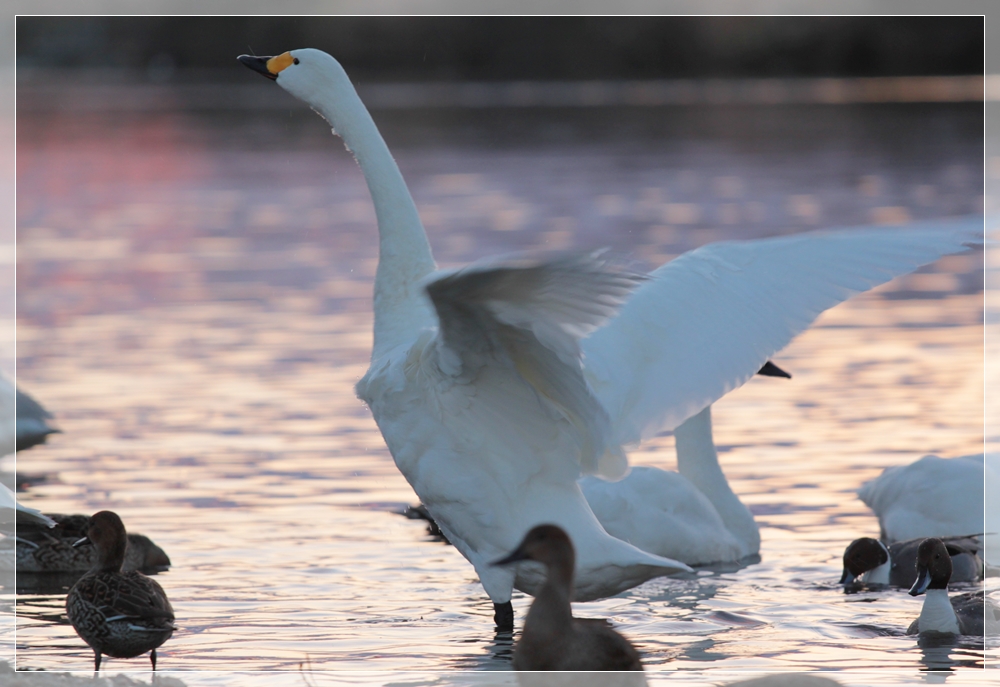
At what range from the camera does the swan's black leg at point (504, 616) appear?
19.9ft

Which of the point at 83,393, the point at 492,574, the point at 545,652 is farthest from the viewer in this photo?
the point at 83,393

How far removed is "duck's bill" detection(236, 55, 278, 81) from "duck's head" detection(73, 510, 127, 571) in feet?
6.70

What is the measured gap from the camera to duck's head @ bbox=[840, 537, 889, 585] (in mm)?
7164

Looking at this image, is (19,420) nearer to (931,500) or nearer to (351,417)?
(351,417)

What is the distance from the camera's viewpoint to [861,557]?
7203 mm

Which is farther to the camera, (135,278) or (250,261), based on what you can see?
(250,261)

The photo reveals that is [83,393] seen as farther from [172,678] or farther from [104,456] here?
[172,678]

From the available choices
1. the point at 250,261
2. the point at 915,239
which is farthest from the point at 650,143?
the point at 915,239

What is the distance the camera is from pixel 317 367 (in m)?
11.6

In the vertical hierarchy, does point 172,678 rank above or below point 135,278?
below

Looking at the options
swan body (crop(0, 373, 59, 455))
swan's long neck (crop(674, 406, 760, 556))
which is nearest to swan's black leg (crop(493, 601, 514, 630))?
swan's long neck (crop(674, 406, 760, 556))

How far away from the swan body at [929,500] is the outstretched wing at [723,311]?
2130 mm

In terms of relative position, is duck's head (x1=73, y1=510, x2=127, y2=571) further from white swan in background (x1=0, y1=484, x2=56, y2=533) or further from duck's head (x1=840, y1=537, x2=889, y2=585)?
duck's head (x1=840, y1=537, x2=889, y2=585)

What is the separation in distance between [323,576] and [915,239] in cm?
306
